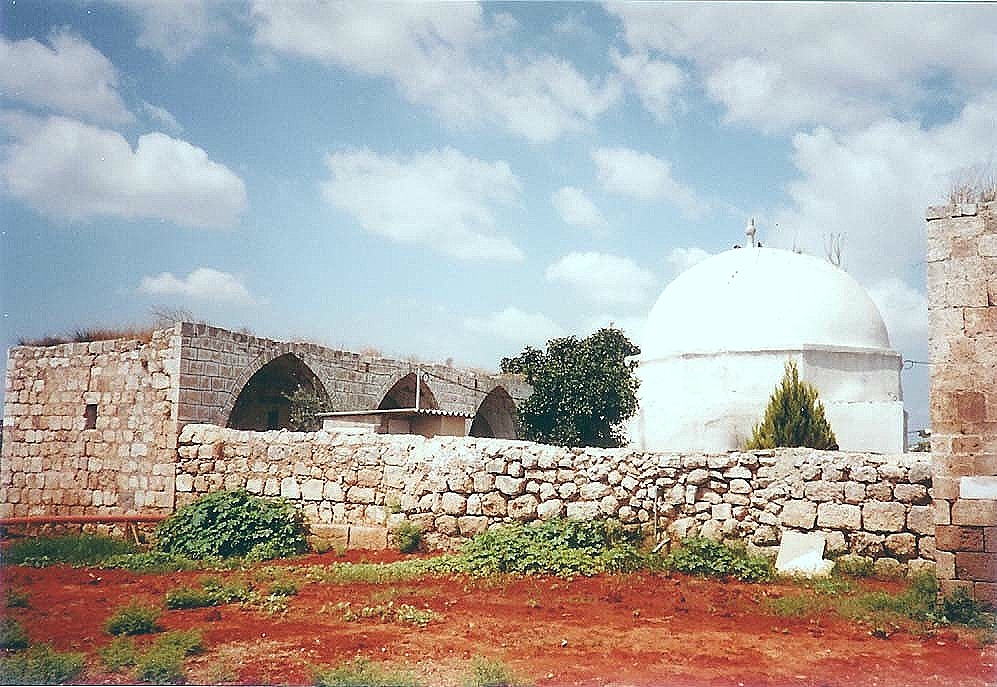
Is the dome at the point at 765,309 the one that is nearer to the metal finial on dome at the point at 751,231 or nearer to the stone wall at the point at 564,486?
the metal finial on dome at the point at 751,231

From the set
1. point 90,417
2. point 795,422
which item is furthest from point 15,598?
point 795,422

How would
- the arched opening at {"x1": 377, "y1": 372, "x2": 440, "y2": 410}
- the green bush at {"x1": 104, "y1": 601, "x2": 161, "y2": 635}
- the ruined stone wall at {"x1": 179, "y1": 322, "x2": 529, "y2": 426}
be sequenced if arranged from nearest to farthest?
the green bush at {"x1": 104, "y1": 601, "x2": 161, "y2": 635}
the ruined stone wall at {"x1": 179, "y1": 322, "x2": 529, "y2": 426}
the arched opening at {"x1": 377, "y1": 372, "x2": 440, "y2": 410}

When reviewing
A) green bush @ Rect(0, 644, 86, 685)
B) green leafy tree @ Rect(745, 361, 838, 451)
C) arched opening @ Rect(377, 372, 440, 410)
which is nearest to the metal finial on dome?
green leafy tree @ Rect(745, 361, 838, 451)

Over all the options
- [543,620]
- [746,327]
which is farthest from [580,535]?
[746,327]

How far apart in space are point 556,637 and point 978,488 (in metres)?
3.45

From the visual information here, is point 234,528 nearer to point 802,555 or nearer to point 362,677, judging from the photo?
point 362,677

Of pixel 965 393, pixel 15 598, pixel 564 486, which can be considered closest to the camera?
pixel 965 393

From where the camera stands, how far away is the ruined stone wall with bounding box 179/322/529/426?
1093cm

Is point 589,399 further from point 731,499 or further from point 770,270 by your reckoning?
point 731,499

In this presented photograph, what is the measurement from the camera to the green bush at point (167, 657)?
5059 millimetres

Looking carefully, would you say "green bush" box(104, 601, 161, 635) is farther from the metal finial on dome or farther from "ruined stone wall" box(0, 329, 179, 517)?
the metal finial on dome

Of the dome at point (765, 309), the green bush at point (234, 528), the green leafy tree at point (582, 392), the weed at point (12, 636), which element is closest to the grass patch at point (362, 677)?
the weed at point (12, 636)

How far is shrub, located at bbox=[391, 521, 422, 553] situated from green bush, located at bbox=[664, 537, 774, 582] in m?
2.68

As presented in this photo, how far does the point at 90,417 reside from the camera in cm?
1109
